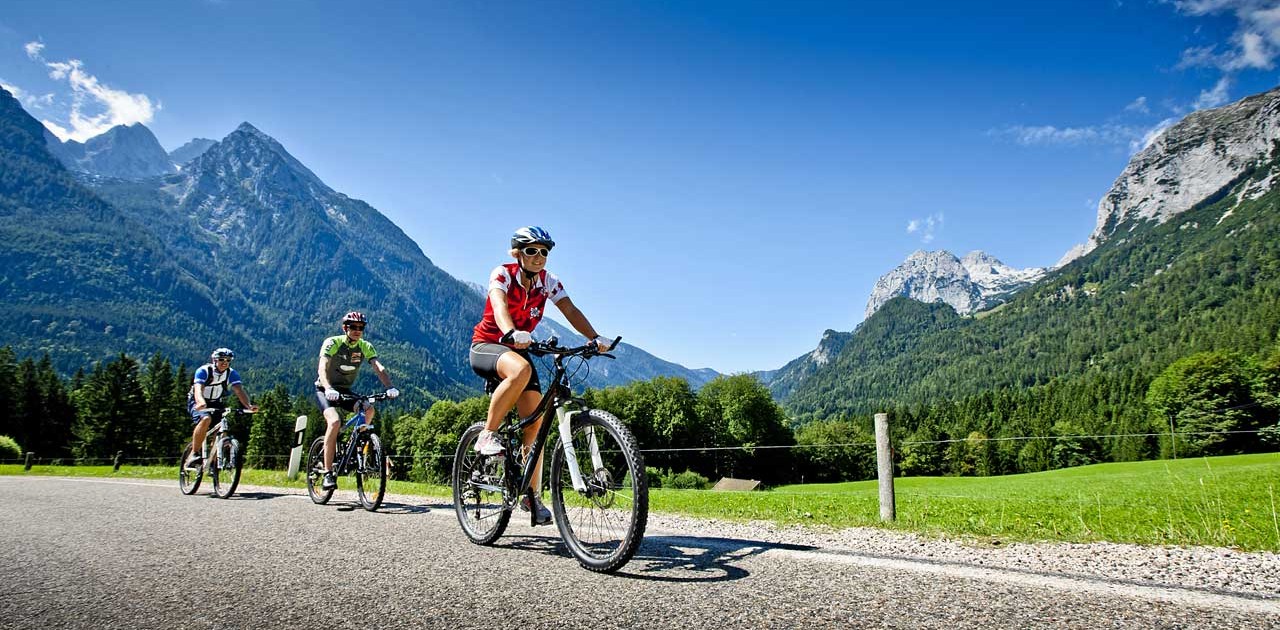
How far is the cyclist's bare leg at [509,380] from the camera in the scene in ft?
16.5

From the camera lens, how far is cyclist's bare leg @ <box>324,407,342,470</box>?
932 centimetres

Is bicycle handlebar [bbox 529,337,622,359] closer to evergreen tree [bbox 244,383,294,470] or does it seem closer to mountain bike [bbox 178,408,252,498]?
mountain bike [bbox 178,408,252,498]

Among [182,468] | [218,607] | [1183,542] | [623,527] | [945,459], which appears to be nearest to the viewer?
[218,607]

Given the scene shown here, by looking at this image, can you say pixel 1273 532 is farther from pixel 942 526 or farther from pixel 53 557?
pixel 53 557

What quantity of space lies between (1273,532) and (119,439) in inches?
3143

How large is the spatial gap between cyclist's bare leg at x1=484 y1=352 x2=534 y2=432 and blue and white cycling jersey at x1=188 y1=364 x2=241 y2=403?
27.8ft

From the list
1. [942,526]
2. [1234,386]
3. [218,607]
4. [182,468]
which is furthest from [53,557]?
[1234,386]

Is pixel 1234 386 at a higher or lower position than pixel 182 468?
higher

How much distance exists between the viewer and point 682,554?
14.8 ft

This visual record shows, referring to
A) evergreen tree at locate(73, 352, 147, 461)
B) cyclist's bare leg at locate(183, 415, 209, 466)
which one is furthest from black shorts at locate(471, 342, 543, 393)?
evergreen tree at locate(73, 352, 147, 461)

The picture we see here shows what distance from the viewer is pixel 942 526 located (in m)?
6.26

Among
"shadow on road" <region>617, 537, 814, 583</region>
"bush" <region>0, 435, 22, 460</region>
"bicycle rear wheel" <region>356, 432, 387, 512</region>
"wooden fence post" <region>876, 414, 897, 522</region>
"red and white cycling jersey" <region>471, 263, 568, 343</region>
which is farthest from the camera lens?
"bush" <region>0, 435, 22, 460</region>

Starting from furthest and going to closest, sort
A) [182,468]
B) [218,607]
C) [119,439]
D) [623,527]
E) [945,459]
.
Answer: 1. [945,459]
2. [119,439]
3. [182,468]
4. [623,527]
5. [218,607]

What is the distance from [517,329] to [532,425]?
2.76 ft
